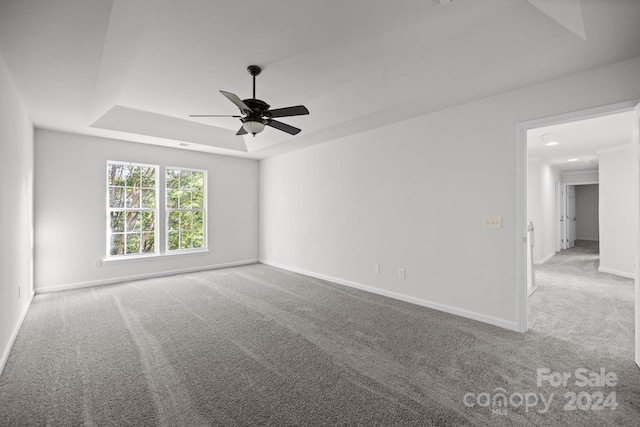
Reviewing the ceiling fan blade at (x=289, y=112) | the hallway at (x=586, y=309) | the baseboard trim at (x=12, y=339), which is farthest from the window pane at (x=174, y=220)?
the hallway at (x=586, y=309)

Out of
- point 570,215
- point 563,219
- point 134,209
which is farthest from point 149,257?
point 570,215

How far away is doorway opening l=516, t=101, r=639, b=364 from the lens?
2982 mm

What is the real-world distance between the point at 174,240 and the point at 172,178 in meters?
1.24

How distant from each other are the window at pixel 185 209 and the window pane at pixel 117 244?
768 millimetres

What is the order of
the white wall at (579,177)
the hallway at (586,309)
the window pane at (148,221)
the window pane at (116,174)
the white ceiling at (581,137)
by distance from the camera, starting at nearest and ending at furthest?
1. the hallway at (586,309)
2. the white ceiling at (581,137)
3. the window pane at (116,174)
4. the window pane at (148,221)
5. the white wall at (579,177)

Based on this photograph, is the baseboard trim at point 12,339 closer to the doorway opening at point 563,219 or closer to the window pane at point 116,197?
the window pane at point 116,197

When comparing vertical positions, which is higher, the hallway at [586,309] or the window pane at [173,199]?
the window pane at [173,199]

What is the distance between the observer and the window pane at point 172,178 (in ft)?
18.8

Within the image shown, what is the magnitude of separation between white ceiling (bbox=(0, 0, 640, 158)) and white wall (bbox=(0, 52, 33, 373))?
0.95ft

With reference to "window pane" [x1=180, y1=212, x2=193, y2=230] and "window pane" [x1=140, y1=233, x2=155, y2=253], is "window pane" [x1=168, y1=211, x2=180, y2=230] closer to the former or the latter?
"window pane" [x1=180, y1=212, x2=193, y2=230]

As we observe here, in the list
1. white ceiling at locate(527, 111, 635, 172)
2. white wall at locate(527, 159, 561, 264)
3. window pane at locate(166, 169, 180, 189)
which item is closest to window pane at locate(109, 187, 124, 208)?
window pane at locate(166, 169, 180, 189)

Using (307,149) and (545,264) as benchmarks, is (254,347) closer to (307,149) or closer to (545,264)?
(307,149)

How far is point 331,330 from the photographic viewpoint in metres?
3.03

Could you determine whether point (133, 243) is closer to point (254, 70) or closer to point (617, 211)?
point (254, 70)
